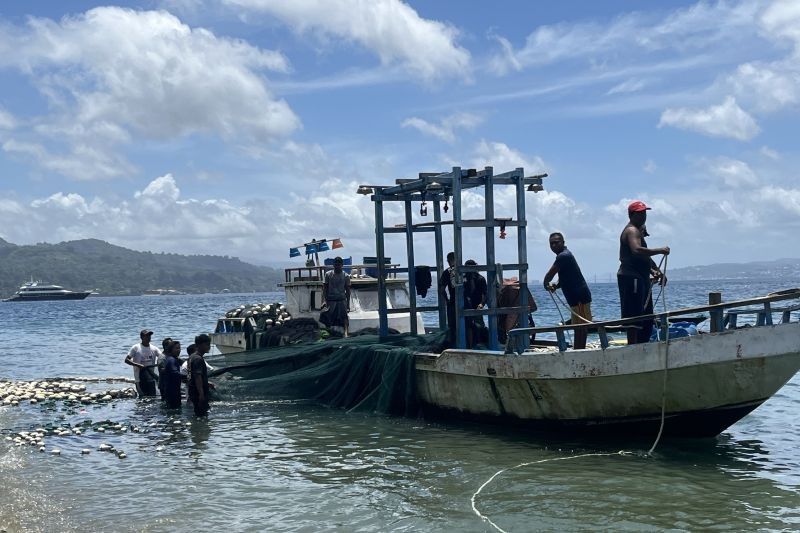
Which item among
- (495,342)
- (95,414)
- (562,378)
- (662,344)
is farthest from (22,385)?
(662,344)

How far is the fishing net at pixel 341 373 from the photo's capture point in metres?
13.8

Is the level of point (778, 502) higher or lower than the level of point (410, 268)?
lower

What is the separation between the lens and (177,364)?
50.2ft

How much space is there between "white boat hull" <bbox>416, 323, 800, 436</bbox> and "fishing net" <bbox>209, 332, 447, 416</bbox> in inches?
58.2

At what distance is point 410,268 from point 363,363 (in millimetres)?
2013

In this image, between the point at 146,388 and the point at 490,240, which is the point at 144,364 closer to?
the point at 146,388

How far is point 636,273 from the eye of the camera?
1118 centimetres

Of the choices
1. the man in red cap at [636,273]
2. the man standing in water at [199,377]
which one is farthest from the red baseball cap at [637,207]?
the man standing in water at [199,377]

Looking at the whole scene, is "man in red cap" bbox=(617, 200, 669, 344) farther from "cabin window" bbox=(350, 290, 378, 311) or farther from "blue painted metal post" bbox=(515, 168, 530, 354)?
"cabin window" bbox=(350, 290, 378, 311)

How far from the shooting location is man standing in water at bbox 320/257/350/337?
1839 centimetres

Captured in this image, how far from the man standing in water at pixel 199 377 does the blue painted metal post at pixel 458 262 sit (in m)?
4.08

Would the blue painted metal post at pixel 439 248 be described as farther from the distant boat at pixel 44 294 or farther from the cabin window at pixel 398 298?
the distant boat at pixel 44 294

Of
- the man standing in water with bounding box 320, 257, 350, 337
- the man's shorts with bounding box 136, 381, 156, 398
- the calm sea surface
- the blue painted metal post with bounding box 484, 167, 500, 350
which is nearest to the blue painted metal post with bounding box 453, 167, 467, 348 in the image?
the blue painted metal post with bounding box 484, 167, 500, 350

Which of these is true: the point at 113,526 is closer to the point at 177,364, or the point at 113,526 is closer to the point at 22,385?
the point at 177,364
